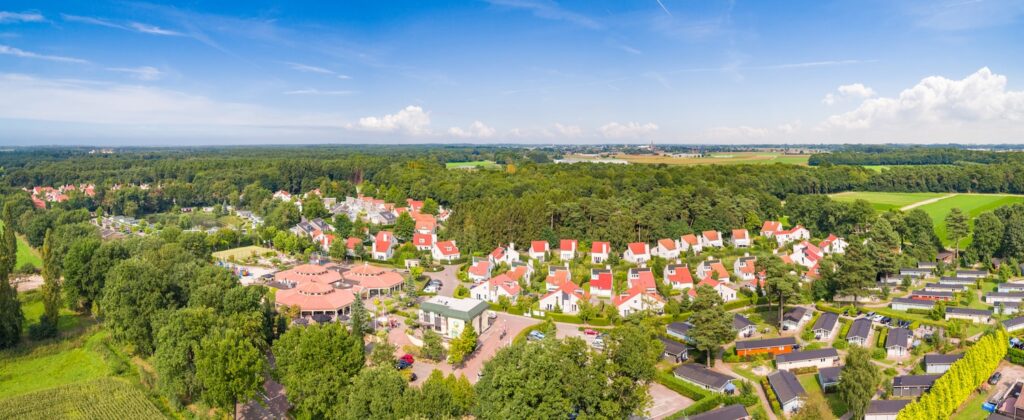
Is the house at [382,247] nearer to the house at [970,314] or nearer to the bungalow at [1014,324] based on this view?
the house at [970,314]

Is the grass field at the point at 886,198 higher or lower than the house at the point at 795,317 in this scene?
higher

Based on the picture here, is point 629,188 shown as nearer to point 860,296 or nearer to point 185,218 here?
point 860,296

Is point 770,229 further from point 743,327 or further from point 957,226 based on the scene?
point 743,327

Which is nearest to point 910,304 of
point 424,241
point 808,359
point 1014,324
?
point 1014,324

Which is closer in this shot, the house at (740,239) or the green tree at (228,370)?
the green tree at (228,370)

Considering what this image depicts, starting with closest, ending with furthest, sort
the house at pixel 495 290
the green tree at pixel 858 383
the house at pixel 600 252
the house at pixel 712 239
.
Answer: the green tree at pixel 858 383 → the house at pixel 495 290 → the house at pixel 600 252 → the house at pixel 712 239

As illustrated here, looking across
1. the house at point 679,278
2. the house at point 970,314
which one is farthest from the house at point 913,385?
the house at point 679,278

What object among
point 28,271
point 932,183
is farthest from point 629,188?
point 28,271
